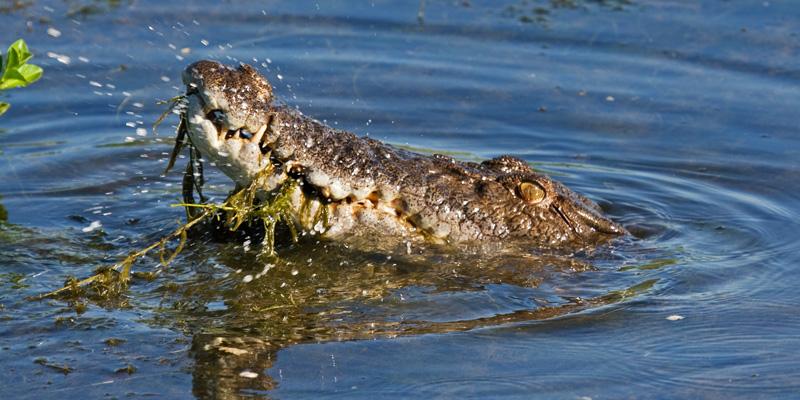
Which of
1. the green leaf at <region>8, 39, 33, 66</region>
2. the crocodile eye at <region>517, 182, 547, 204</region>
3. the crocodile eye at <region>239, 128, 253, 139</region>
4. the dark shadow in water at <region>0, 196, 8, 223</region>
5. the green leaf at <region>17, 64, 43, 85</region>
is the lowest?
the dark shadow in water at <region>0, 196, 8, 223</region>

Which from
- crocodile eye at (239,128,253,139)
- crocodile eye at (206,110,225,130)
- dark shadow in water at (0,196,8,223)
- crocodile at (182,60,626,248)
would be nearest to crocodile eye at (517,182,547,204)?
crocodile at (182,60,626,248)

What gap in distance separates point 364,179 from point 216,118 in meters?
0.90

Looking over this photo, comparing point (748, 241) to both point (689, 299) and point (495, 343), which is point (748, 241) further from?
point (495, 343)

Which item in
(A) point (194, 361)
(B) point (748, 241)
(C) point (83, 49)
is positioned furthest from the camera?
(C) point (83, 49)

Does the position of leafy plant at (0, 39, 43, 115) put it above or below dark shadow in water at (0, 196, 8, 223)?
above

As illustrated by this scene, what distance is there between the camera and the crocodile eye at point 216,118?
248 inches

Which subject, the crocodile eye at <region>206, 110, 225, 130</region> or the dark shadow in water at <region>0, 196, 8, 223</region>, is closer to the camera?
the crocodile eye at <region>206, 110, 225, 130</region>

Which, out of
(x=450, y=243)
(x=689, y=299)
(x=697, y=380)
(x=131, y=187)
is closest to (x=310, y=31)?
(x=131, y=187)

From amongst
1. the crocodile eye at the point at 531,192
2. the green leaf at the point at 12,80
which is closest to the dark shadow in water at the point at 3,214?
the green leaf at the point at 12,80

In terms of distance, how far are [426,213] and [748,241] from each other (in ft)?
7.72

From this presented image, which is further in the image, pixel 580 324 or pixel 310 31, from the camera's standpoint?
pixel 310 31

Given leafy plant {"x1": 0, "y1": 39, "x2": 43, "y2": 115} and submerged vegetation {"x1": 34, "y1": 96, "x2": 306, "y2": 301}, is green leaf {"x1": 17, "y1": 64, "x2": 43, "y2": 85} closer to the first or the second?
leafy plant {"x1": 0, "y1": 39, "x2": 43, "y2": 115}

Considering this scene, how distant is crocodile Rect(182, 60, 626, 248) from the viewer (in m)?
6.32

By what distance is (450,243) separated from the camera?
7340mm
